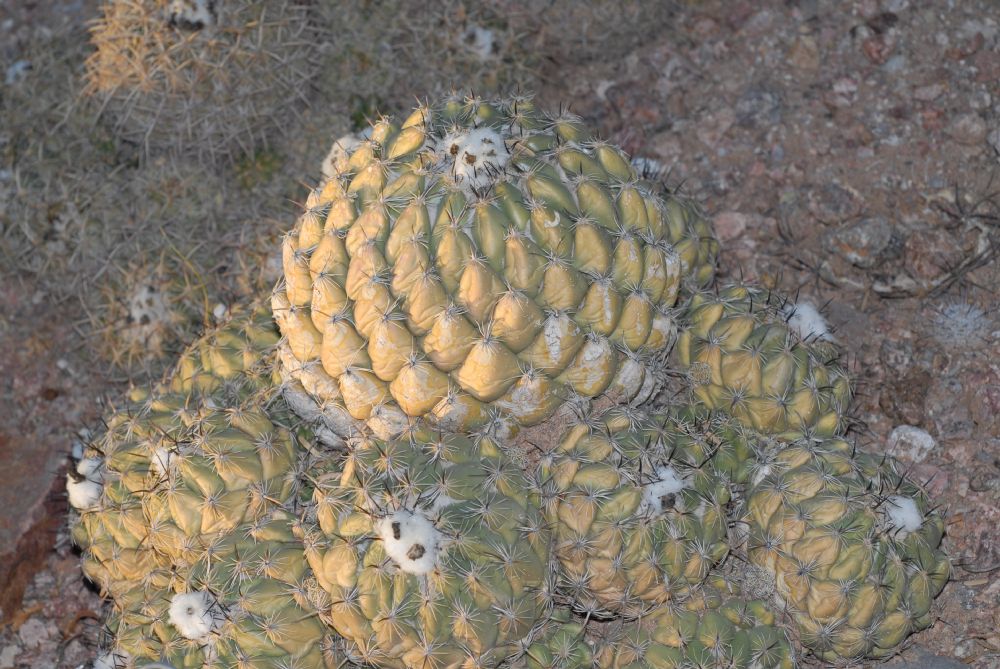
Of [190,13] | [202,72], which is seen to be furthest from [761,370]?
[190,13]

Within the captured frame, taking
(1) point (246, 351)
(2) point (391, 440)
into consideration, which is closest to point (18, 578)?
(1) point (246, 351)

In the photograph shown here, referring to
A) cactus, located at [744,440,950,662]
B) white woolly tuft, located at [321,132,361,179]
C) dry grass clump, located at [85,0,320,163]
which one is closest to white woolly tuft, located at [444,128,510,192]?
white woolly tuft, located at [321,132,361,179]

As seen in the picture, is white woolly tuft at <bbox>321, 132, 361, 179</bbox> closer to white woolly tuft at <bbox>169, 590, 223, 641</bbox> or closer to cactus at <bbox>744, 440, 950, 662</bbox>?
white woolly tuft at <bbox>169, 590, 223, 641</bbox>

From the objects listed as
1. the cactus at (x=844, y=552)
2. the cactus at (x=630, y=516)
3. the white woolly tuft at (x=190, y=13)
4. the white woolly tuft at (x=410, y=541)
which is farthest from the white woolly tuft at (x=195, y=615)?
the white woolly tuft at (x=190, y=13)

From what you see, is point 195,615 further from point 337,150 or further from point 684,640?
point 337,150

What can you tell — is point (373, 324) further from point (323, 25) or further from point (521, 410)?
point (323, 25)
